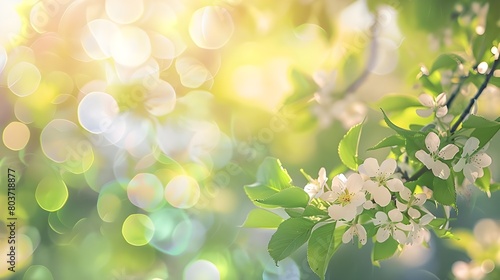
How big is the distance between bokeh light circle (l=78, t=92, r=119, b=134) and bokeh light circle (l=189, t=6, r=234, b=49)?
0.54 ft

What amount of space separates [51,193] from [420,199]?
24.0 inches

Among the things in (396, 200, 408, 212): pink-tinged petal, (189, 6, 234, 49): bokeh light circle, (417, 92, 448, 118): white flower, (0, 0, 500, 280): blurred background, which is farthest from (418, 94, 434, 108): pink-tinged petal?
(189, 6, 234, 49): bokeh light circle

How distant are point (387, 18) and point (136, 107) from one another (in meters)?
0.38

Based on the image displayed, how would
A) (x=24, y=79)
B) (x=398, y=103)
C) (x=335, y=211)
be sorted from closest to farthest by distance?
1. (x=335, y=211)
2. (x=398, y=103)
3. (x=24, y=79)

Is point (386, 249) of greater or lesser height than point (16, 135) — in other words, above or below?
above

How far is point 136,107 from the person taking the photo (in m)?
0.81

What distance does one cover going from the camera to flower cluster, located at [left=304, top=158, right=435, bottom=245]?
32 centimetres

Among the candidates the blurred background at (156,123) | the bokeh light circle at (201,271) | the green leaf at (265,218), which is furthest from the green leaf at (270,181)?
the bokeh light circle at (201,271)

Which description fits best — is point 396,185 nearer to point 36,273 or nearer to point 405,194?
point 405,194

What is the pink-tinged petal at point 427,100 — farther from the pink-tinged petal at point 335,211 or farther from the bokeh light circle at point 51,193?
the bokeh light circle at point 51,193

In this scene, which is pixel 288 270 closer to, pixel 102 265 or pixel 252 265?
pixel 252 265

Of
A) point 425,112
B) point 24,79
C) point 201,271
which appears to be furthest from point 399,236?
point 24,79

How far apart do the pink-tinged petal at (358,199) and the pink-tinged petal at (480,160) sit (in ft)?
0.26

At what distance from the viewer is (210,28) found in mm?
843
